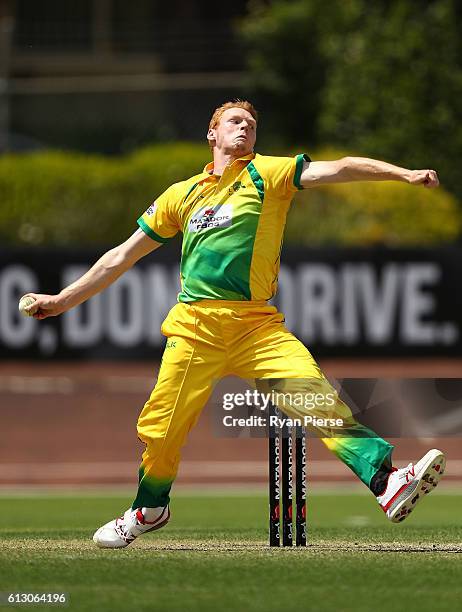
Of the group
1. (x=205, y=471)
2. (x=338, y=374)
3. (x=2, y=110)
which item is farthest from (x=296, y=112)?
(x=205, y=471)

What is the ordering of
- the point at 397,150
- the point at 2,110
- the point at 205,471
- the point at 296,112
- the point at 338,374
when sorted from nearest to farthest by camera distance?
the point at 205,471 < the point at 338,374 < the point at 397,150 < the point at 2,110 < the point at 296,112

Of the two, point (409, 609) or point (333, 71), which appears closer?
point (409, 609)

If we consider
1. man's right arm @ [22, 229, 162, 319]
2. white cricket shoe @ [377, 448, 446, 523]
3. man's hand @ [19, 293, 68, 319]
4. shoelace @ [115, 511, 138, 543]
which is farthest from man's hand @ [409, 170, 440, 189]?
shoelace @ [115, 511, 138, 543]

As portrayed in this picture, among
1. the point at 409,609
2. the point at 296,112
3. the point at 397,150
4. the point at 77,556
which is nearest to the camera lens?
the point at 409,609

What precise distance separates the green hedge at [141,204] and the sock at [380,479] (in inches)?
560

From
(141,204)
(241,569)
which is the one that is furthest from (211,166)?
(141,204)

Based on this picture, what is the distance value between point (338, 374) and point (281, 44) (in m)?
9.24

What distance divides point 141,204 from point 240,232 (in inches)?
586

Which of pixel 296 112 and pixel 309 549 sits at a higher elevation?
pixel 296 112

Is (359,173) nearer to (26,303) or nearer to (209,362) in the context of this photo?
Answer: (209,362)

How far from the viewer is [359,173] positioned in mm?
6738

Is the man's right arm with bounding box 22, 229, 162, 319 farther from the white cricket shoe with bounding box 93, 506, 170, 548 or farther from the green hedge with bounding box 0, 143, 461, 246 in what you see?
the green hedge with bounding box 0, 143, 461, 246

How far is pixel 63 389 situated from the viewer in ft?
63.5

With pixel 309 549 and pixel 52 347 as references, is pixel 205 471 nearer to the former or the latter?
pixel 52 347
